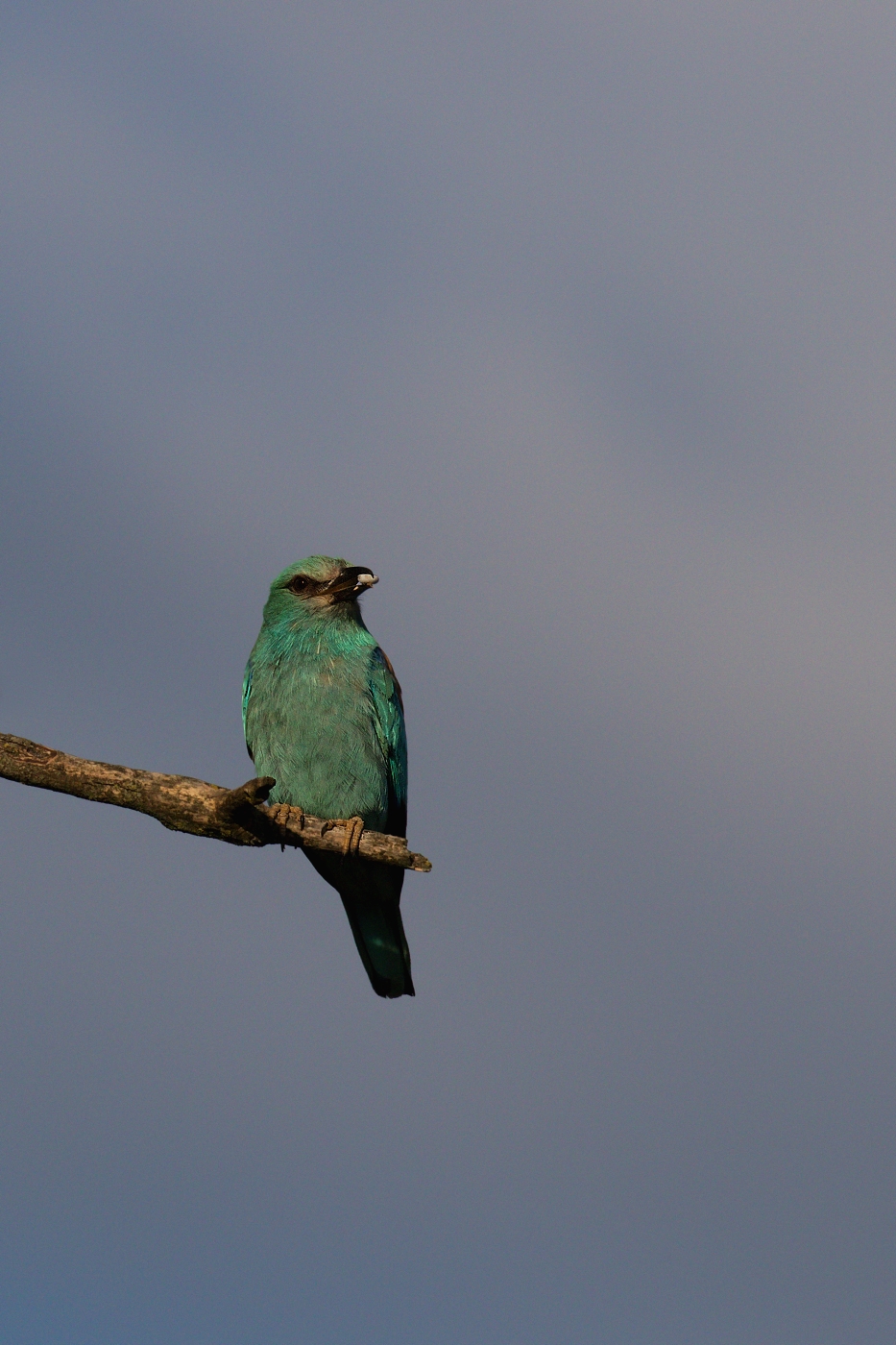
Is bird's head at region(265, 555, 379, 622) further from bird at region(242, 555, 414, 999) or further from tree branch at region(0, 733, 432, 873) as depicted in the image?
tree branch at region(0, 733, 432, 873)

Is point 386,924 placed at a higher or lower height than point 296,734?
lower

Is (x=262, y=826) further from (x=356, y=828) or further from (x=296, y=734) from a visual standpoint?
(x=296, y=734)

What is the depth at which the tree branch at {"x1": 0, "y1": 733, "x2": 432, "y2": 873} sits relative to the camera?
25.9ft

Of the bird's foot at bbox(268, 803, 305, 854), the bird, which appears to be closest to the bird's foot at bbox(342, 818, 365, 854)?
the bird's foot at bbox(268, 803, 305, 854)

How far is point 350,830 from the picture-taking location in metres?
8.91

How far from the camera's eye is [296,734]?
9.91 m

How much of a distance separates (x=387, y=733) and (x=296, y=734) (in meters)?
0.74

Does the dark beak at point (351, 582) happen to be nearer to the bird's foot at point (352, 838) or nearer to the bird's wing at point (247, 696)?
the bird's wing at point (247, 696)

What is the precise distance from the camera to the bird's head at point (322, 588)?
10.2 metres

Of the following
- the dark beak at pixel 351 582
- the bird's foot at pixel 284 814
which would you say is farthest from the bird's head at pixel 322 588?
the bird's foot at pixel 284 814

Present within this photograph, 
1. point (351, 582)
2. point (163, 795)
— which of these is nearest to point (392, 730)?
point (351, 582)

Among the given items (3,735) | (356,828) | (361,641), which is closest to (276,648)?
(361,641)

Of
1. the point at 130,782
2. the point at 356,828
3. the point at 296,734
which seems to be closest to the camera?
the point at 130,782

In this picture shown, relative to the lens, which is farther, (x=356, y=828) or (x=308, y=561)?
(x=308, y=561)
